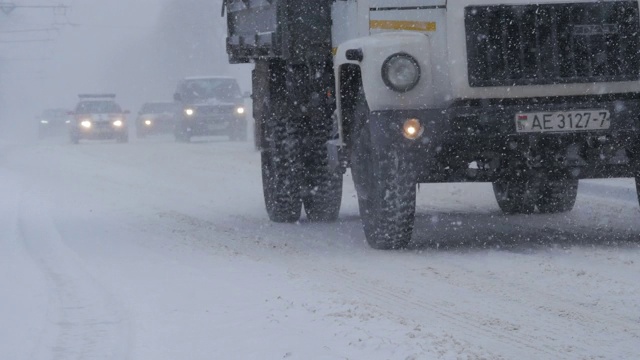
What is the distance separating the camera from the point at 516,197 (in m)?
10.7

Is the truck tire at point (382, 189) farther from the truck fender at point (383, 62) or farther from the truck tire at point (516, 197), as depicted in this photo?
the truck tire at point (516, 197)

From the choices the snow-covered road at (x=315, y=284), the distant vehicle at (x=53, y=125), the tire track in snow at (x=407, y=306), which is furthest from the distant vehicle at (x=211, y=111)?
the tire track in snow at (x=407, y=306)

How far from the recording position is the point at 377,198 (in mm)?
7969

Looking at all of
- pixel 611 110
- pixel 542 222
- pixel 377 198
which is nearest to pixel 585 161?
pixel 611 110

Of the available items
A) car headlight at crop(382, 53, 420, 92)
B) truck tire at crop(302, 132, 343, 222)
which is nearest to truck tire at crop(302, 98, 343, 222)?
truck tire at crop(302, 132, 343, 222)

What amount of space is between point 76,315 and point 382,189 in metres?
2.51

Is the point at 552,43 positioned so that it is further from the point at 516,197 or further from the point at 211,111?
the point at 211,111

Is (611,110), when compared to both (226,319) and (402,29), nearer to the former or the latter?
(402,29)

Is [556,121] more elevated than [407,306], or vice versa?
[556,121]

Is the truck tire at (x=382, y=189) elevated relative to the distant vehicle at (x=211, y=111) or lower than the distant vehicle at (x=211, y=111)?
elevated

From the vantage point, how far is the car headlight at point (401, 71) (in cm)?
770

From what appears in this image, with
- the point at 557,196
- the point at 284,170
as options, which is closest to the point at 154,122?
the point at 284,170

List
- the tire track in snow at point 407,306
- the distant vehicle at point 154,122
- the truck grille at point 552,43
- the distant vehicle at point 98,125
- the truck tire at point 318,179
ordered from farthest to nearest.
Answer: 1. the distant vehicle at point 154,122
2. the distant vehicle at point 98,125
3. the truck tire at point 318,179
4. the truck grille at point 552,43
5. the tire track in snow at point 407,306

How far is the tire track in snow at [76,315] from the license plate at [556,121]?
2.68m
